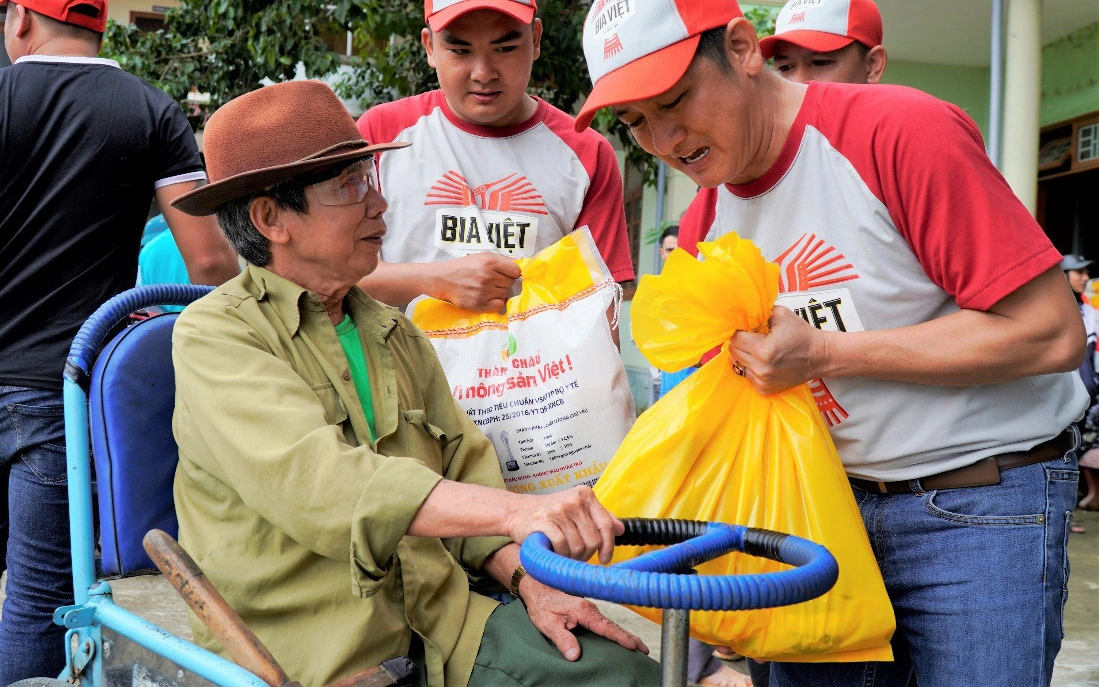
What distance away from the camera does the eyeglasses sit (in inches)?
74.9

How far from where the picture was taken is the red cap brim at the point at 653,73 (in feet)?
5.19

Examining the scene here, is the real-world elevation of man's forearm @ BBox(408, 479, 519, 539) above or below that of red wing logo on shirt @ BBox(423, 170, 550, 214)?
below

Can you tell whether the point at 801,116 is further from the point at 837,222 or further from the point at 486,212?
the point at 486,212

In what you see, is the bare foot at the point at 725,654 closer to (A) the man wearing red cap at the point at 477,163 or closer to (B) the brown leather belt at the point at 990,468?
(A) the man wearing red cap at the point at 477,163

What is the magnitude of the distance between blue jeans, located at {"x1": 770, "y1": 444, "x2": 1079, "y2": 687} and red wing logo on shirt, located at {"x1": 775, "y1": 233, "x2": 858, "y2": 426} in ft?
0.63

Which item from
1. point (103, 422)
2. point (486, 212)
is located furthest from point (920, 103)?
point (103, 422)

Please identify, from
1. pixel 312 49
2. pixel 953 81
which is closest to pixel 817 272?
pixel 312 49

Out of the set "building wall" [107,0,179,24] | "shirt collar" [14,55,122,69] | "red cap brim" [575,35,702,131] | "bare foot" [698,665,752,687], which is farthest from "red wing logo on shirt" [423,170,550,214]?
"building wall" [107,0,179,24]

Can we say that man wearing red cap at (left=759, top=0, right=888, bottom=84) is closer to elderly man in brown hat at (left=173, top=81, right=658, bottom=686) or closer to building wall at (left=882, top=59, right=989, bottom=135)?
elderly man in brown hat at (left=173, top=81, right=658, bottom=686)

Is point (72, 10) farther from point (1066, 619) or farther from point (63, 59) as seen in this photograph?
point (1066, 619)

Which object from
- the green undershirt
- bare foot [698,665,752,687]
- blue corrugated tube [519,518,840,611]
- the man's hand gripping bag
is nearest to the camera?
blue corrugated tube [519,518,840,611]

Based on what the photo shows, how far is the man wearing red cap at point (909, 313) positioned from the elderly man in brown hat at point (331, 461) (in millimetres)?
505

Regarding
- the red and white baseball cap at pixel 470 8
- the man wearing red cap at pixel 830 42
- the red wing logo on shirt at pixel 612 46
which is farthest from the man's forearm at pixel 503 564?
the man wearing red cap at pixel 830 42

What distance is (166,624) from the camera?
4129mm
